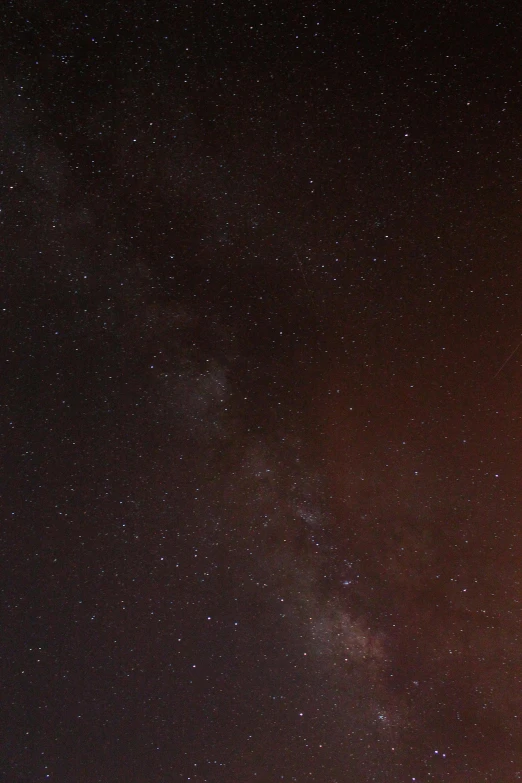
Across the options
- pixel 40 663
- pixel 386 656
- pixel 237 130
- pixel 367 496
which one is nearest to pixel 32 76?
pixel 237 130

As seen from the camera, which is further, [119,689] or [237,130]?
[119,689]

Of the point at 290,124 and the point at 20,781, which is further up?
the point at 290,124

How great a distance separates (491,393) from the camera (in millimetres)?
1257

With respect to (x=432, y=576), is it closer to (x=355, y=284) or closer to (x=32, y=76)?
(x=355, y=284)

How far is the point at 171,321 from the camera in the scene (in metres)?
1.24

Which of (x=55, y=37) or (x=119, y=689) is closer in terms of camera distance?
(x=55, y=37)

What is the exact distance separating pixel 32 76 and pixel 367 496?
1.14m

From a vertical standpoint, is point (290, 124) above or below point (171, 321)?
above

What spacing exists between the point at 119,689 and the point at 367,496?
723 millimetres

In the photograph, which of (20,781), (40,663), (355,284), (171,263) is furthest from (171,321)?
(20,781)

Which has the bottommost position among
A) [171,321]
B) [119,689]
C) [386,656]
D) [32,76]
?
[119,689]

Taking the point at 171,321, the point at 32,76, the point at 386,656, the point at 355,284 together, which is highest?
the point at 32,76

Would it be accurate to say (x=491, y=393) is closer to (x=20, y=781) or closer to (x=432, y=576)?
(x=432, y=576)

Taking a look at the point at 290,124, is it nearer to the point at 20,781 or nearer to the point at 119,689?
the point at 119,689
